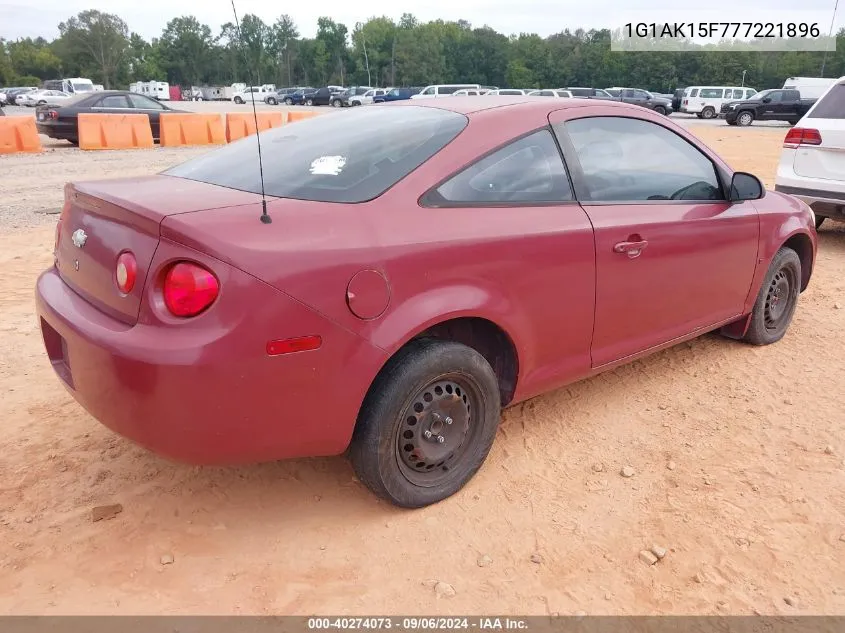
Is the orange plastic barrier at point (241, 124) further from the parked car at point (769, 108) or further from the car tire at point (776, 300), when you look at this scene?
the parked car at point (769, 108)

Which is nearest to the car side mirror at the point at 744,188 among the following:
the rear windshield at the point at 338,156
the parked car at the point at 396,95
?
the rear windshield at the point at 338,156

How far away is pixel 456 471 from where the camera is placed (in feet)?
8.97

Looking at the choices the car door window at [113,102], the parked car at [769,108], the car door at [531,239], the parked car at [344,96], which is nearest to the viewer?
the car door at [531,239]

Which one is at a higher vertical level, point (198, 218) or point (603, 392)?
point (198, 218)

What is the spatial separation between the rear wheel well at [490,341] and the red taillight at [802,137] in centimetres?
532

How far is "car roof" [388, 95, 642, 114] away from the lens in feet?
9.68

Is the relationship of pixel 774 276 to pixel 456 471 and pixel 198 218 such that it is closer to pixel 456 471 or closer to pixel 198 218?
pixel 456 471

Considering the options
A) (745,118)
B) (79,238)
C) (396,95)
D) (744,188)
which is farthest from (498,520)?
(396,95)

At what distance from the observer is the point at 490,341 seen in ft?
9.37

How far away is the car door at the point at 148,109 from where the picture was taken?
1619 centimetres

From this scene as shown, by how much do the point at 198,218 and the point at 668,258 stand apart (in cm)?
220

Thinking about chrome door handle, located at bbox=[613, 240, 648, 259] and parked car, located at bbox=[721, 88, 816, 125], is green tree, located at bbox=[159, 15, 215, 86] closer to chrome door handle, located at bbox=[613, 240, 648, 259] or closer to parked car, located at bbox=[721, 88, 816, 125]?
parked car, located at bbox=[721, 88, 816, 125]

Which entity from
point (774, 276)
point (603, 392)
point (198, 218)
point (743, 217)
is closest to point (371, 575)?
Result: point (198, 218)

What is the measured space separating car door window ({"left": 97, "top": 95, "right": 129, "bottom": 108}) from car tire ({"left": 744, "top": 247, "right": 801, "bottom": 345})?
1576 centimetres
